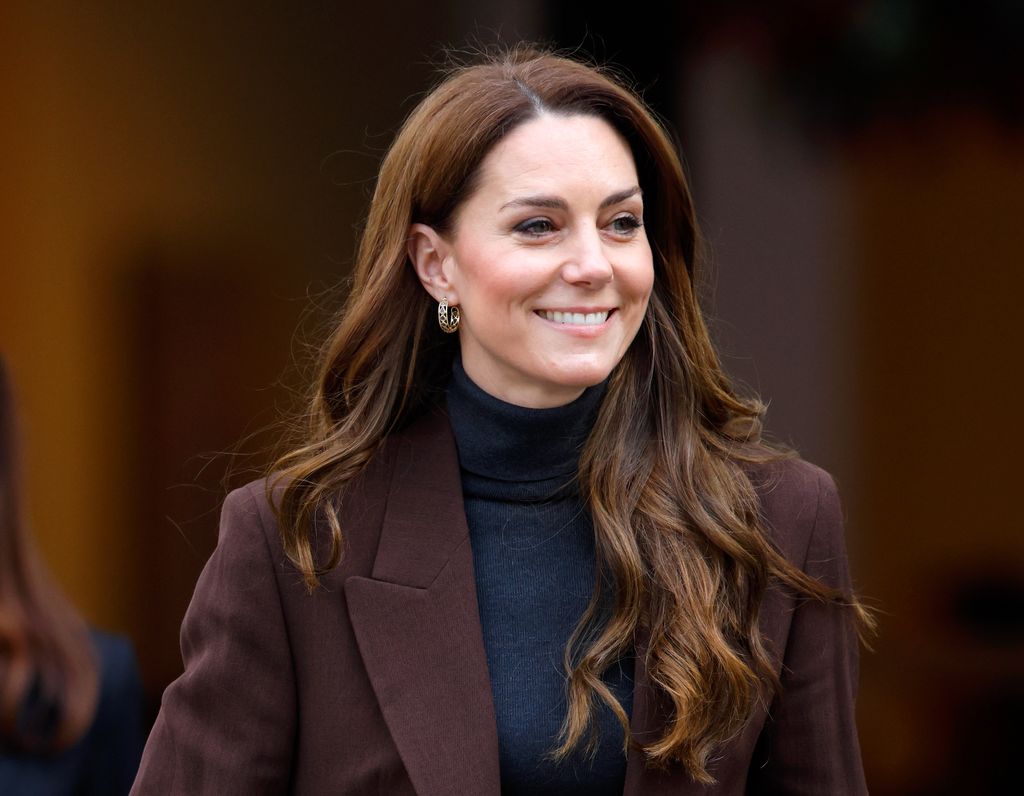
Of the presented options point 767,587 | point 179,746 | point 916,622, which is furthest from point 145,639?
point 767,587

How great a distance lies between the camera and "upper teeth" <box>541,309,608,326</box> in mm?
2496

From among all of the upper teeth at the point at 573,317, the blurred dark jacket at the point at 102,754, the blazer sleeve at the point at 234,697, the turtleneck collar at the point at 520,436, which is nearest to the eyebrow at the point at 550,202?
the upper teeth at the point at 573,317

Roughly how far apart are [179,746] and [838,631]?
974 millimetres

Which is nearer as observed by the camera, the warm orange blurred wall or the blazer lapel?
the blazer lapel

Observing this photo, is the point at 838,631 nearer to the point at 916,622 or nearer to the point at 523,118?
the point at 523,118

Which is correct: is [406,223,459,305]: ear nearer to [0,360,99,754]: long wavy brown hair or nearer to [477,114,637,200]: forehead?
[477,114,637,200]: forehead

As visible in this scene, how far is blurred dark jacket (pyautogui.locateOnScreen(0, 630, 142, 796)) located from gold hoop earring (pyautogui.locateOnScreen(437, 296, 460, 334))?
4.13 ft

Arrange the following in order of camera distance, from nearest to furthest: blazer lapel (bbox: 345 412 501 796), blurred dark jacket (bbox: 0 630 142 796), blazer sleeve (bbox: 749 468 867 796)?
1. blazer lapel (bbox: 345 412 501 796)
2. blazer sleeve (bbox: 749 468 867 796)
3. blurred dark jacket (bbox: 0 630 142 796)

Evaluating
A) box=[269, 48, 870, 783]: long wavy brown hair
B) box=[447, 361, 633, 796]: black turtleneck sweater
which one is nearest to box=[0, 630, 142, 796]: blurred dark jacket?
box=[269, 48, 870, 783]: long wavy brown hair

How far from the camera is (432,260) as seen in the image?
2.66m

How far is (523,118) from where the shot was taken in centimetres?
254

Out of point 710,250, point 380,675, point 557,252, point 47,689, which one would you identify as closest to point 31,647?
point 47,689

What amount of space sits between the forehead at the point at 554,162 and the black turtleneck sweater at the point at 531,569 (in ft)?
1.08

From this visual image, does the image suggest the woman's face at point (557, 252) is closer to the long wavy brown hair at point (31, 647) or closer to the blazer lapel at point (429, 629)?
the blazer lapel at point (429, 629)
